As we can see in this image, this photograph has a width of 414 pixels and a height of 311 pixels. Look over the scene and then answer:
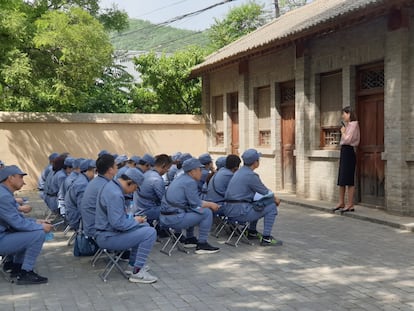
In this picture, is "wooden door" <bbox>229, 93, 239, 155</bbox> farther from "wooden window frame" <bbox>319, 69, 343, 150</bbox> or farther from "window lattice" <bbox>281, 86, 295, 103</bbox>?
"wooden window frame" <bbox>319, 69, 343, 150</bbox>

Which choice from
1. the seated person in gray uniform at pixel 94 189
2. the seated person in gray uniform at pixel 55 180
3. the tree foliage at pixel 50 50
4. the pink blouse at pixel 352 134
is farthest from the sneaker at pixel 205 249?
the tree foliage at pixel 50 50

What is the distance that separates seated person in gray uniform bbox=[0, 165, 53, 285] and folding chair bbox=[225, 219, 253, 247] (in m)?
3.13

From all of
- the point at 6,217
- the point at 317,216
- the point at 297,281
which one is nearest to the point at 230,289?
the point at 297,281

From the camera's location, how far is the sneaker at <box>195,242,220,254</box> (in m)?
8.01

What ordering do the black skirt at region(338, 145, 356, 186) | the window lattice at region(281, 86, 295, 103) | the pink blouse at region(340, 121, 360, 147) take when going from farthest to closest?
1. the window lattice at region(281, 86, 295, 103)
2. the black skirt at region(338, 145, 356, 186)
3. the pink blouse at region(340, 121, 360, 147)

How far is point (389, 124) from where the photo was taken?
10.6 meters

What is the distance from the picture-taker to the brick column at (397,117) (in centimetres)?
1028

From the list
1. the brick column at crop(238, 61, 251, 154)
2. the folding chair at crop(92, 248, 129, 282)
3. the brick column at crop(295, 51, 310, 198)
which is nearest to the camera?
the folding chair at crop(92, 248, 129, 282)

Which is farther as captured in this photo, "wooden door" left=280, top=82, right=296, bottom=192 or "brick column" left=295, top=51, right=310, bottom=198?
"wooden door" left=280, top=82, right=296, bottom=192

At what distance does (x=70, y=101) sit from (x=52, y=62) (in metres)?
1.31

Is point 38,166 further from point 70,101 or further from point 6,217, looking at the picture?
point 6,217

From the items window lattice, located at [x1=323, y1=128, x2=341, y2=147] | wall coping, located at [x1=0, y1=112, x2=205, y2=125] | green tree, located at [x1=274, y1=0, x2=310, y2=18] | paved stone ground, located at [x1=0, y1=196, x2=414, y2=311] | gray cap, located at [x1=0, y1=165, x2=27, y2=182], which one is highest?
green tree, located at [x1=274, y1=0, x2=310, y2=18]

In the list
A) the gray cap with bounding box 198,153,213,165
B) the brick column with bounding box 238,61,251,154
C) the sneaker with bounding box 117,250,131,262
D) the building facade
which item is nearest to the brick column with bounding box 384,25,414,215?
the building facade

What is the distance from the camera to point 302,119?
13562 mm
